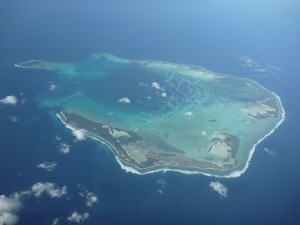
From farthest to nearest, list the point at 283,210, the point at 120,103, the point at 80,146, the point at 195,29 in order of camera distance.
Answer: the point at 195,29, the point at 120,103, the point at 80,146, the point at 283,210

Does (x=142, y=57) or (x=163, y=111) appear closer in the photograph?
(x=163, y=111)

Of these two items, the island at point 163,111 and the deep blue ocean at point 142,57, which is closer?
the deep blue ocean at point 142,57

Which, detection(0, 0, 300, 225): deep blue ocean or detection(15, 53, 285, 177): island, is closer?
detection(0, 0, 300, 225): deep blue ocean

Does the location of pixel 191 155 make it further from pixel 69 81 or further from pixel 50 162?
pixel 69 81

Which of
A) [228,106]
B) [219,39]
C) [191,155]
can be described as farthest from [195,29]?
[191,155]
